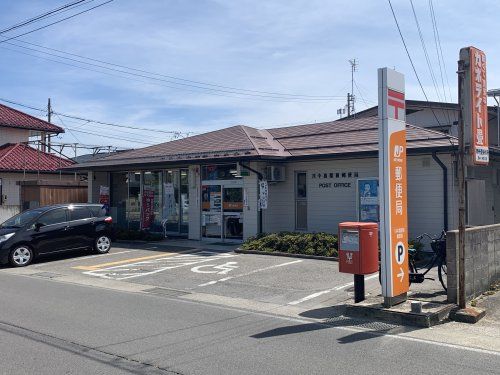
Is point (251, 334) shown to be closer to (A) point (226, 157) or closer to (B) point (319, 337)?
(B) point (319, 337)

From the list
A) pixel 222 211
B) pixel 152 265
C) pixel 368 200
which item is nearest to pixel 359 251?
pixel 152 265

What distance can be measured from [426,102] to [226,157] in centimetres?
1087

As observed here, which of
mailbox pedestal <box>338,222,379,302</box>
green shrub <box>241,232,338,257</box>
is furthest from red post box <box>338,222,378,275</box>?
green shrub <box>241,232,338,257</box>

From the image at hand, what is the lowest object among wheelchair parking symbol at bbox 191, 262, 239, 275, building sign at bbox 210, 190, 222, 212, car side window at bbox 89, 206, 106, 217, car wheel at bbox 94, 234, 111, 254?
wheelchair parking symbol at bbox 191, 262, 239, 275

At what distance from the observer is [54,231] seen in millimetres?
15539

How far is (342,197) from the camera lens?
1719 cm

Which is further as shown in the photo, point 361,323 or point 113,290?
point 113,290

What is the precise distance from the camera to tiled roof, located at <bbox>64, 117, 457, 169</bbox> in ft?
53.9

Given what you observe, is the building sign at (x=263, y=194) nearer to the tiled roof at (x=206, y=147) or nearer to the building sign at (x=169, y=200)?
the tiled roof at (x=206, y=147)

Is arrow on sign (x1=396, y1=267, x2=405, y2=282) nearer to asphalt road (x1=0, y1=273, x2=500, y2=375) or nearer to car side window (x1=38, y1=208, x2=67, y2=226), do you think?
asphalt road (x1=0, y1=273, x2=500, y2=375)

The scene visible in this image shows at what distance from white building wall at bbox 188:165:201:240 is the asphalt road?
1052cm

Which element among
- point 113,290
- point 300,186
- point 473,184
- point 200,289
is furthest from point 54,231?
point 473,184

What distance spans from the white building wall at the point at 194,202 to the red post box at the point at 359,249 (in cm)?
1141

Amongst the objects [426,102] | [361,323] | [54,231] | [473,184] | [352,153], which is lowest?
[361,323]
